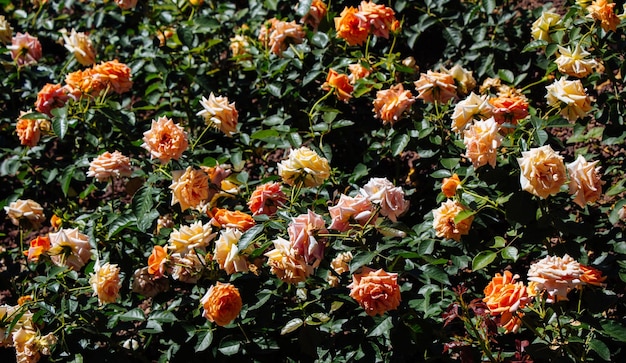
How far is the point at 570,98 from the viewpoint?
226 centimetres

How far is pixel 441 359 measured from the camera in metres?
2.36

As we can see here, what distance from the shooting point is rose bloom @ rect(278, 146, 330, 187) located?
84.4 inches

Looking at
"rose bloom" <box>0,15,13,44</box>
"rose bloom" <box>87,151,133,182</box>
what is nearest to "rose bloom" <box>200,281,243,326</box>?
"rose bloom" <box>87,151,133,182</box>

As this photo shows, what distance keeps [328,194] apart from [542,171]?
806 millimetres

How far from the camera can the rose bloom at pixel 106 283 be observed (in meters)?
2.28

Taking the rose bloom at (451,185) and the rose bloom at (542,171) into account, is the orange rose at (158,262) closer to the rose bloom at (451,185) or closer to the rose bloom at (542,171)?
the rose bloom at (451,185)

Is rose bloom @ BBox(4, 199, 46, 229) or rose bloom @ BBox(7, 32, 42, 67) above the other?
rose bloom @ BBox(7, 32, 42, 67)

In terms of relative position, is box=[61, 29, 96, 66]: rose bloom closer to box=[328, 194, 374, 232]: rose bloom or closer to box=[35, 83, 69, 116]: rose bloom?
box=[35, 83, 69, 116]: rose bloom

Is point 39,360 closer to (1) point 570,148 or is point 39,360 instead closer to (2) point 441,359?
(2) point 441,359

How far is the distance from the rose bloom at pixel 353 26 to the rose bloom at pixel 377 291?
1086 mm

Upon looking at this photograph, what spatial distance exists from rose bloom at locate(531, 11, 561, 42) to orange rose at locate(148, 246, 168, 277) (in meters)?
1.55

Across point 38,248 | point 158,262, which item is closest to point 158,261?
point 158,262

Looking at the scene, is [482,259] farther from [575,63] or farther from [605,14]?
[605,14]

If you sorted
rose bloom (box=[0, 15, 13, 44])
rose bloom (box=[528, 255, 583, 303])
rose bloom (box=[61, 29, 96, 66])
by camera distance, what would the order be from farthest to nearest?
rose bloom (box=[0, 15, 13, 44]) < rose bloom (box=[61, 29, 96, 66]) < rose bloom (box=[528, 255, 583, 303])
